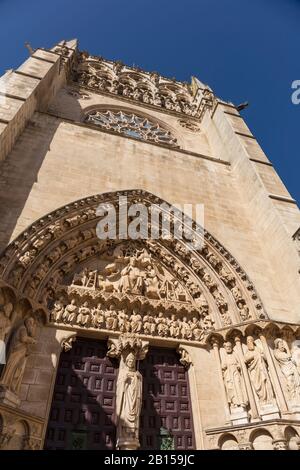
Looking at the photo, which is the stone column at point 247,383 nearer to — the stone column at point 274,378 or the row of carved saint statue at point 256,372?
the row of carved saint statue at point 256,372

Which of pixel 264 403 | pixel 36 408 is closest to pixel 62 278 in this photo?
pixel 36 408

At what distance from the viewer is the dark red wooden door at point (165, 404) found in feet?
13.8

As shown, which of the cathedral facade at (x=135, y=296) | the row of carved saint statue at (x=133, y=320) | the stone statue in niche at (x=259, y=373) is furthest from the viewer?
the row of carved saint statue at (x=133, y=320)

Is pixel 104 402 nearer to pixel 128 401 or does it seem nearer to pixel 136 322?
pixel 128 401

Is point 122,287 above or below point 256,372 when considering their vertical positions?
above

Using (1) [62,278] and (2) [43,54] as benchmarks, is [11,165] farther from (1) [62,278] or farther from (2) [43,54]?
(2) [43,54]

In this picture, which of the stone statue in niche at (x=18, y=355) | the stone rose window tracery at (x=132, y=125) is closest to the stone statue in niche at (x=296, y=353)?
the stone statue in niche at (x=18, y=355)

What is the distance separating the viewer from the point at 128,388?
14.0ft

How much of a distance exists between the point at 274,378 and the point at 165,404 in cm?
157

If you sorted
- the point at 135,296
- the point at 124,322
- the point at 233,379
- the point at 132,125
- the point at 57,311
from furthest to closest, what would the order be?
the point at 132,125 → the point at 135,296 → the point at 124,322 → the point at 57,311 → the point at 233,379

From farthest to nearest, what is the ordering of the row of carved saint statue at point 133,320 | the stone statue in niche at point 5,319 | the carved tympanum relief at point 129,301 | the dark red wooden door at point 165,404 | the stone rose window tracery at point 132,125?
the stone rose window tracery at point 132,125 → the carved tympanum relief at point 129,301 → the row of carved saint statue at point 133,320 → the dark red wooden door at point 165,404 → the stone statue in niche at point 5,319

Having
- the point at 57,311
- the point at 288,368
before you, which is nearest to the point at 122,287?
the point at 57,311

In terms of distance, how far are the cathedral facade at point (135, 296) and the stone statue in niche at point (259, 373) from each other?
0.9 inches

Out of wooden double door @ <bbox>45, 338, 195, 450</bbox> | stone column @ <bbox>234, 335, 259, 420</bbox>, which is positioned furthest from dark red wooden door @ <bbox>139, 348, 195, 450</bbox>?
stone column @ <bbox>234, 335, 259, 420</bbox>
